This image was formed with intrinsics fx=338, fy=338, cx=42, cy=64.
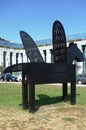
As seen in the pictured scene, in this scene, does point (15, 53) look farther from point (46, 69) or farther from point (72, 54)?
point (46, 69)

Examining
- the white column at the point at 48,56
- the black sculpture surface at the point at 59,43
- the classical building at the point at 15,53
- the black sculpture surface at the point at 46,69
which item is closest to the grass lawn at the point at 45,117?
the black sculpture surface at the point at 46,69

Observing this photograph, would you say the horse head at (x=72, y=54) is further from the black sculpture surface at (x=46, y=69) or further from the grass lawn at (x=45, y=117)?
the grass lawn at (x=45, y=117)

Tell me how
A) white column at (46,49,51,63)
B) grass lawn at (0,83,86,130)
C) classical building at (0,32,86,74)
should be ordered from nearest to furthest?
grass lawn at (0,83,86,130), white column at (46,49,51,63), classical building at (0,32,86,74)

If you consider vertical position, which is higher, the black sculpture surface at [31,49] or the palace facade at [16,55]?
the palace facade at [16,55]

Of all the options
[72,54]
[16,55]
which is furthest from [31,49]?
[16,55]

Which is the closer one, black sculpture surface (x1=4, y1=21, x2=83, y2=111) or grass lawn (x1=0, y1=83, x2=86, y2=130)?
grass lawn (x1=0, y1=83, x2=86, y2=130)

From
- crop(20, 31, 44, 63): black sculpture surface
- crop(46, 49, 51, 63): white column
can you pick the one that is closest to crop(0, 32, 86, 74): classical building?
crop(46, 49, 51, 63): white column

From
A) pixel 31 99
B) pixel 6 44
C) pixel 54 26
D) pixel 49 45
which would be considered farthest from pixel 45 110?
pixel 6 44

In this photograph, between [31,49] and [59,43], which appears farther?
[31,49]

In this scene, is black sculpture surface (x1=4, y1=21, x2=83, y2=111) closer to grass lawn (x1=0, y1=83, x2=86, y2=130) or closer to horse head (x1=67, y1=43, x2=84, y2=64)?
horse head (x1=67, y1=43, x2=84, y2=64)

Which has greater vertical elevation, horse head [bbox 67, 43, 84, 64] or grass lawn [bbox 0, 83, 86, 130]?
horse head [bbox 67, 43, 84, 64]

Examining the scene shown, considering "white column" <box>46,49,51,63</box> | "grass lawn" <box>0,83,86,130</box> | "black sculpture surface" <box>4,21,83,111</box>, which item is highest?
"white column" <box>46,49,51,63</box>

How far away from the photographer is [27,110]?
484 inches

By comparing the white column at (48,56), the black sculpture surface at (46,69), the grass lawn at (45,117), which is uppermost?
the white column at (48,56)
